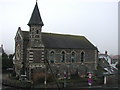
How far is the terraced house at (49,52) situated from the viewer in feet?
115

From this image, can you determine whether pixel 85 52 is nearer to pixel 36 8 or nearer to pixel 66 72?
pixel 66 72

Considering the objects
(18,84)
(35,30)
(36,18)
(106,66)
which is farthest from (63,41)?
(106,66)

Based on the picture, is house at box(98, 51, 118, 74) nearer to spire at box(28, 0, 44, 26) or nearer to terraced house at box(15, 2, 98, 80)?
terraced house at box(15, 2, 98, 80)

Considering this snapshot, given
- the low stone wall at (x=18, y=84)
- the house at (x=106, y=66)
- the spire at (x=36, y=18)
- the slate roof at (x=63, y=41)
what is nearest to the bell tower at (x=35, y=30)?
the spire at (x=36, y=18)

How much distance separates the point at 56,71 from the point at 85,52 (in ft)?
26.0

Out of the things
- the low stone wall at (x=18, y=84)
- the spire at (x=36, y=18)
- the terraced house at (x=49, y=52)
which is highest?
the spire at (x=36, y=18)

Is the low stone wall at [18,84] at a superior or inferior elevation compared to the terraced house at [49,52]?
inferior

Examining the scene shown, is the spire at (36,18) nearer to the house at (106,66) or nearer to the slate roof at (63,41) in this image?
the slate roof at (63,41)

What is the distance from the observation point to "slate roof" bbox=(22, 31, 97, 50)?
38419mm

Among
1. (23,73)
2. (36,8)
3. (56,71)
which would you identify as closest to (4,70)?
(23,73)

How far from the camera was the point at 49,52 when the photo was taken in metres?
37.1

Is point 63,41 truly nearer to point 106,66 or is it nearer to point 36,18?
point 36,18

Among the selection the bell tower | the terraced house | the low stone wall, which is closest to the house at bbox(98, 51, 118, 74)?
the terraced house

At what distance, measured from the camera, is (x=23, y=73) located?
36.6 m
